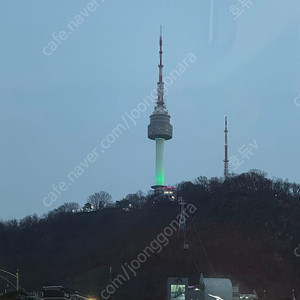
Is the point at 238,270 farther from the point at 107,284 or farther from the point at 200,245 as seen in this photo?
the point at 107,284

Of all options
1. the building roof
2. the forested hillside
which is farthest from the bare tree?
the building roof

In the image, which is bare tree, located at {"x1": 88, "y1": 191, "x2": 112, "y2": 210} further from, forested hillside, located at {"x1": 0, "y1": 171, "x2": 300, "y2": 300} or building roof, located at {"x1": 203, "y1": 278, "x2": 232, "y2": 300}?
building roof, located at {"x1": 203, "y1": 278, "x2": 232, "y2": 300}

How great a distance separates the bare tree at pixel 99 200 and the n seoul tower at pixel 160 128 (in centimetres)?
1561

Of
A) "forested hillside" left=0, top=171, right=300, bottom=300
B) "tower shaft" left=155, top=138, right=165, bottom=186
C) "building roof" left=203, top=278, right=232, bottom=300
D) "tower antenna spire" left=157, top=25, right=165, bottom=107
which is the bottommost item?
"building roof" left=203, top=278, right=232, bottom=300

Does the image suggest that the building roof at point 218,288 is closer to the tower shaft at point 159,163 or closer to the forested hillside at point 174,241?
the forested hillside at point 174,241

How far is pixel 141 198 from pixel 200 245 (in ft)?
170

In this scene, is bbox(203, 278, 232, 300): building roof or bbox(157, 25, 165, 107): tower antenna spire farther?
bbox(157, 25, 165, 107): tower antenna spire

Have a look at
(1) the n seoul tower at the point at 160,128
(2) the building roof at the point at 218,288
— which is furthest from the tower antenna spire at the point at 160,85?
(2) the building roof at the point at 218,288

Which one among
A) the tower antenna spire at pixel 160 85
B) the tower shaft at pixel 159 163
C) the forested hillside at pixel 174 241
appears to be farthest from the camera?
the tower shaft at pixel 159 163

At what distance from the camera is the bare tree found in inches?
6742

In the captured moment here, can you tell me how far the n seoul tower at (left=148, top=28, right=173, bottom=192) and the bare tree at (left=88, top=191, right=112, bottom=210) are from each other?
615 inches

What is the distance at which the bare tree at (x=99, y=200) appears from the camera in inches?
6742

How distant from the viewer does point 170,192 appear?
6506 inches

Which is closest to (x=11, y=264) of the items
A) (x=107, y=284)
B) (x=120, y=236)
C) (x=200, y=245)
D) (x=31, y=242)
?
(x=31, y=242)
